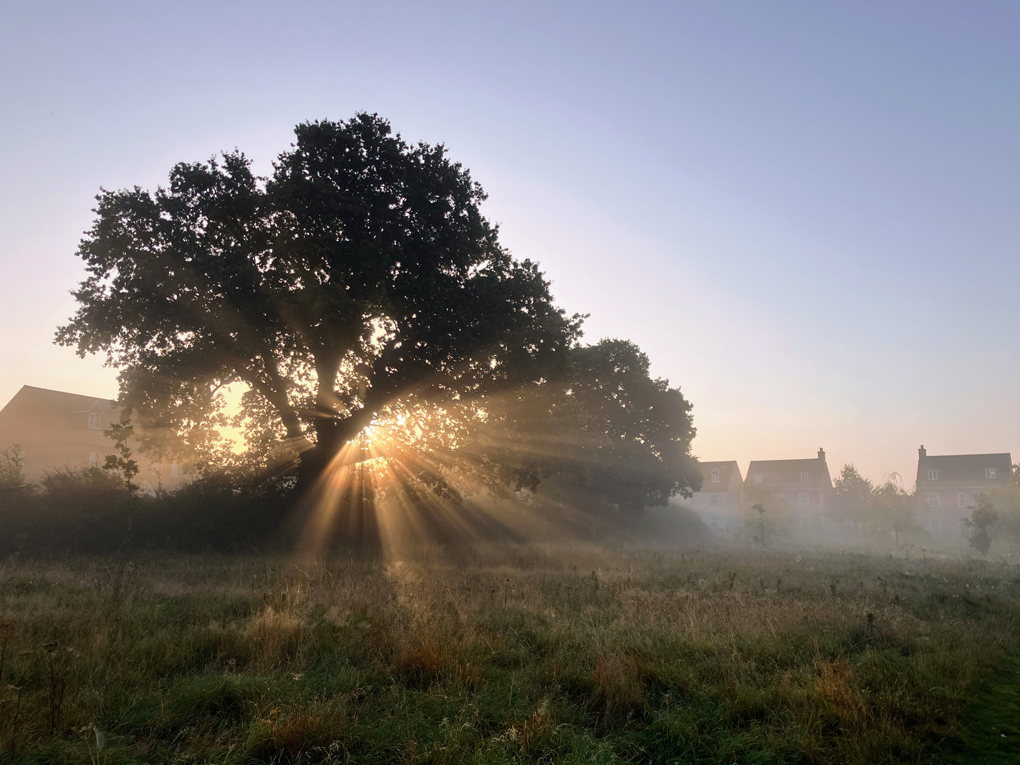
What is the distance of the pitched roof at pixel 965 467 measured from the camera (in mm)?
88500

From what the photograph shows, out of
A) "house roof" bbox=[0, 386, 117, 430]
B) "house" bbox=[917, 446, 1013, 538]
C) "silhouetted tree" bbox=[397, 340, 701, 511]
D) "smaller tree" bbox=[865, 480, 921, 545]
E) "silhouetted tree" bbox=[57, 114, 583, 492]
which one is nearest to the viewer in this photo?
"silhouetted tree" bbox=[57, 114, 583, 492]

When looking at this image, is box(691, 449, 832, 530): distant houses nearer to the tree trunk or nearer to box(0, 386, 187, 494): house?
box(0, 386, 187, 494): house

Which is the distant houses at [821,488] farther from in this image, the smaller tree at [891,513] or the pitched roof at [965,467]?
the smaller tree at [891,513]

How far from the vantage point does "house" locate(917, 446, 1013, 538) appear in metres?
88.1

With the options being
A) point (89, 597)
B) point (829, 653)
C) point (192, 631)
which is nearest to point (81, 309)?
point (89, 597)

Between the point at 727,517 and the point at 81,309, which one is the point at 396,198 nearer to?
the point at 81,309

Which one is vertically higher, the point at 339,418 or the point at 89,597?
the point at 339,418

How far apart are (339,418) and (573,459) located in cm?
1969

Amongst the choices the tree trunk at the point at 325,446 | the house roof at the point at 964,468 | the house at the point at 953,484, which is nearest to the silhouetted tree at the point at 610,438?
the tree trunk at the point at 325,446

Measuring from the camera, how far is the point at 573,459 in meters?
39.1

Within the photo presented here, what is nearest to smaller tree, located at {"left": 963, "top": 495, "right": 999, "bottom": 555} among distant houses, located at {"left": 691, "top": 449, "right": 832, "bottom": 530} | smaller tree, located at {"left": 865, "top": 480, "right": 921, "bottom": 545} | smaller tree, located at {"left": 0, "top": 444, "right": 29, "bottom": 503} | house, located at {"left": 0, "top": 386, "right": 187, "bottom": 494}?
smaller tree, located at {"left": 865, "top": 480, "right": 921, "bottom": 545}

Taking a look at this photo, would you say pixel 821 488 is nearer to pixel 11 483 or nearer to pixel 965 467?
pixel 965 467

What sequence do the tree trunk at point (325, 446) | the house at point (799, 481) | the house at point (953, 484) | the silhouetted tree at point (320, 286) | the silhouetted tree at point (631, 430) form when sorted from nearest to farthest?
the silhouetted tree at point (320, 286)
the tree trunk at point (325, 446)
the silhouetted tree at point (631, 430)
the house at point (953, 484)
the house at point (799, 481)

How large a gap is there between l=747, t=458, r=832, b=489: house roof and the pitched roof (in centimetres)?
1383
